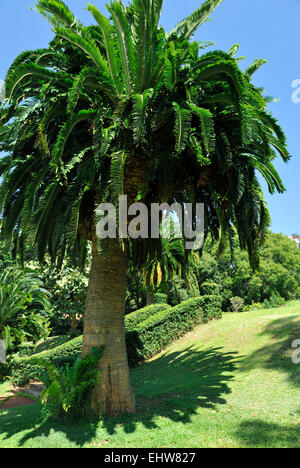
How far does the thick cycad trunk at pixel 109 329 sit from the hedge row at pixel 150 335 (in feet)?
20.0

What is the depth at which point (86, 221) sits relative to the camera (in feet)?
22.8

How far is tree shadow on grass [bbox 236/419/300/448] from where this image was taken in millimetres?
4365

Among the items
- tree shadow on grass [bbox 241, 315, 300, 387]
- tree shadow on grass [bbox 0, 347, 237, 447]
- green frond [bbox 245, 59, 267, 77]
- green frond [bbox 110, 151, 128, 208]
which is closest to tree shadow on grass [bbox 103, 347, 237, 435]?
tree shadow on grass [bbox 0, 347, 237, 447]

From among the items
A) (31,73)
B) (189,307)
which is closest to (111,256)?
(31,73)

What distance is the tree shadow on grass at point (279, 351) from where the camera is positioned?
24.2 ft

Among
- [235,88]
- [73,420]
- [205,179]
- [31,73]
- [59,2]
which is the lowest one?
[73,420]

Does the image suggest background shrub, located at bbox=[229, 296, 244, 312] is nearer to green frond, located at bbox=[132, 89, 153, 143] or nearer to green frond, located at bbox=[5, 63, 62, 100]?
green frond, located at bbox=[132, 89, 153, 143]

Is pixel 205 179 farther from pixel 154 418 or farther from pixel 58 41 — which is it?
pixel 154 418

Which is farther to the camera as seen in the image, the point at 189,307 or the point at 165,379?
the point at 189,307

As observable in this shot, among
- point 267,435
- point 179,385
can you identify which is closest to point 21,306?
point 179,385

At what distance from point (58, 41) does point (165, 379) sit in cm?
898

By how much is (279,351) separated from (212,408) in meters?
3.37
